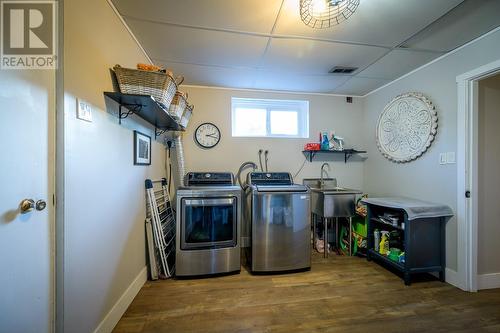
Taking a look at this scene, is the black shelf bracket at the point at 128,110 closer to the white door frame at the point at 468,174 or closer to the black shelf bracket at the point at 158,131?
the black shelf bracket at the point at 158,131

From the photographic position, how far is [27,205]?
823mm

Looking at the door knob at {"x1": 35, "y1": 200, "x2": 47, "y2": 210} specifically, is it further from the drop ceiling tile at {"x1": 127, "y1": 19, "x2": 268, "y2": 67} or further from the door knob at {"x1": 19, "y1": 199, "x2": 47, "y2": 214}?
the drop ceiling tile at {"x1": 127, "y1": 19, "x2": 268, "y2": 67}

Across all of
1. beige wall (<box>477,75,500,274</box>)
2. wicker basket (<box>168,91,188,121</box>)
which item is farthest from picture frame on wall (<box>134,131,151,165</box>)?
beige wall (<box>477,75,500,274</box>)

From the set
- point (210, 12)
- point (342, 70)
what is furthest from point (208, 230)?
point (342, 70)

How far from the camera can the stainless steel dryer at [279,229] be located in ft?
6.98

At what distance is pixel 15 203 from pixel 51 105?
0.45 metres

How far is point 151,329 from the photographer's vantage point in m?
1.40

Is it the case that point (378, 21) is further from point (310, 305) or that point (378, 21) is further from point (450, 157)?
point (310, 305)

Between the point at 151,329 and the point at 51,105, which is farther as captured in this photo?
the point at 151,329

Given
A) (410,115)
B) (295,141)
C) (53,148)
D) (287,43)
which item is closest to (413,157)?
(410,115)

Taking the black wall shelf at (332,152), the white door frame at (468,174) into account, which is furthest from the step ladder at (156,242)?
the white door frame at (468,174)

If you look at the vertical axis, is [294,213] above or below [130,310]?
above

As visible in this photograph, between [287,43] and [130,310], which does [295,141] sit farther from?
[130,310]

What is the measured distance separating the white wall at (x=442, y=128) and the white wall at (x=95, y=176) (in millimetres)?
2930
